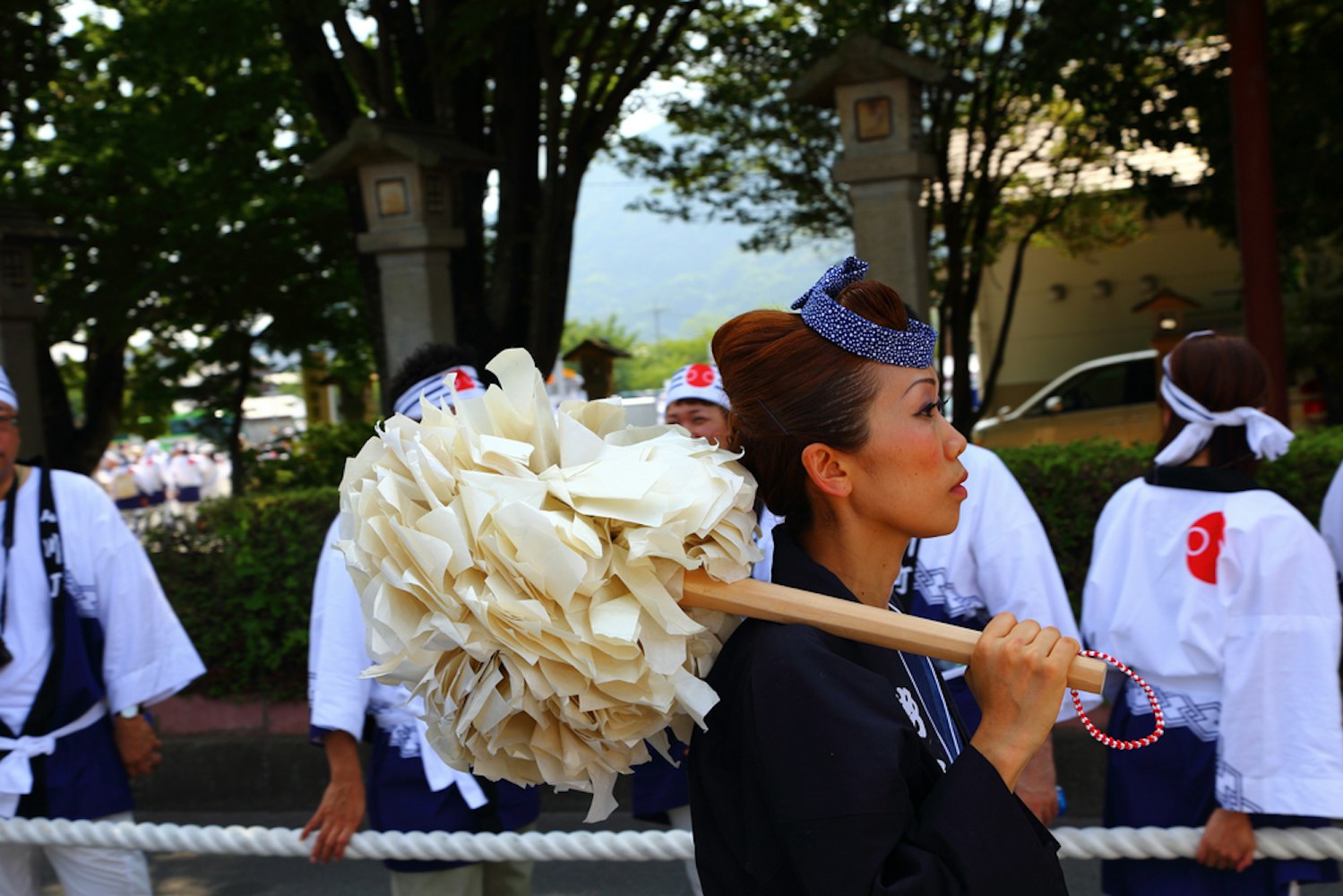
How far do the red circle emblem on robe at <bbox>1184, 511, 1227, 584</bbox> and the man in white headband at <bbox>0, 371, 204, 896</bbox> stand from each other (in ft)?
9.31

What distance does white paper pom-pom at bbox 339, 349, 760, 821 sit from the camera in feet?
4.75

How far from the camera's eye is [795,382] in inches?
65.5

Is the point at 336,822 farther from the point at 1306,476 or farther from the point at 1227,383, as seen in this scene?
the point at 1306,476

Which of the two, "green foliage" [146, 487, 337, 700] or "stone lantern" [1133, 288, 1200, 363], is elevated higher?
"stone lantern" [1133, 288, 1200, 363]

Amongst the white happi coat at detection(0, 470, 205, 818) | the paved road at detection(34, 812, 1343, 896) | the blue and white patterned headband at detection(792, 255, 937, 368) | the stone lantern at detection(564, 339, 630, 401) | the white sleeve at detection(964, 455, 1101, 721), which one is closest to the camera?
the blue and white patterned headband at detection(792, 255, 937, 368)

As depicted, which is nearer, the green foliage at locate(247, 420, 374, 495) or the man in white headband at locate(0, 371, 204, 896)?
the man in white headband at locate(0, 371, 204, 896)

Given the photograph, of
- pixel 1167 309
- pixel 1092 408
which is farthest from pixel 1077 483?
pixel 1167 309

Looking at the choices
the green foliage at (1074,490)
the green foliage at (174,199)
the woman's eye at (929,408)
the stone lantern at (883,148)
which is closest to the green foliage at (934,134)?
the stone lantern at (883,148)

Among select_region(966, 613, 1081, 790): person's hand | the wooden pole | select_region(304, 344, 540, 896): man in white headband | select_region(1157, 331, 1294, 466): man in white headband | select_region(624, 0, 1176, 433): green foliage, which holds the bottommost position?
select_region(304, 344, 540, 896): man in white headband

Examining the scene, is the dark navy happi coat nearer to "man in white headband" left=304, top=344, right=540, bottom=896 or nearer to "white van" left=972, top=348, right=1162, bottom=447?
"man in white headband" left=304, top=344, right=540, bottom=896

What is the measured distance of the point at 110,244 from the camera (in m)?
10.2

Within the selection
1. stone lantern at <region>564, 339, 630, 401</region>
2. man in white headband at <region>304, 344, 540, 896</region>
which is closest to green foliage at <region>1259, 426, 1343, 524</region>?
man in white headband at <region>304, 344, 540, 896</region>

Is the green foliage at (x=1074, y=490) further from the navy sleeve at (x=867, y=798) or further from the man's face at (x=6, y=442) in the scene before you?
the navy sleeve at (x=867, y=798)

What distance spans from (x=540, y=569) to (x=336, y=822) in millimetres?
2172
